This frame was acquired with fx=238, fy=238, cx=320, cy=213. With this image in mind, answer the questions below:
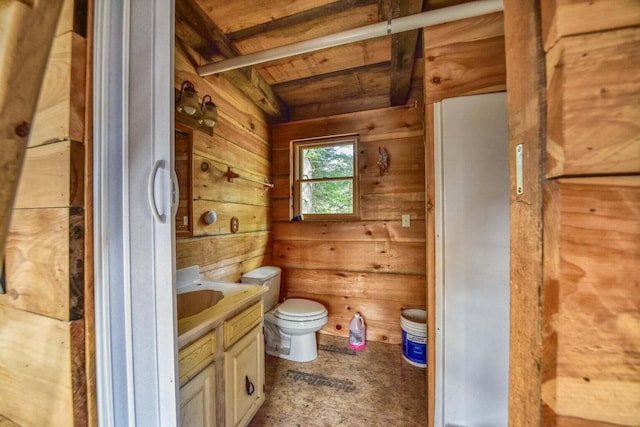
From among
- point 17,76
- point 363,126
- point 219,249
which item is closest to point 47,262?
point 17,76

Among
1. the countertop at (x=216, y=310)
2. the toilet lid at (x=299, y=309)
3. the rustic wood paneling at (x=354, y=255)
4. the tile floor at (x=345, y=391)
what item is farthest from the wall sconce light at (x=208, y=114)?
the tile floor at (x=345, y=391)

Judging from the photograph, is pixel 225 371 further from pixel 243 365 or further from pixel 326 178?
pixel 326 178

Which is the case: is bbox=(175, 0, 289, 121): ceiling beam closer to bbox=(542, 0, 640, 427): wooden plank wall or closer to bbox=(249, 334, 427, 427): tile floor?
bbox=(542, 0, 640, 427): wooden plank wall

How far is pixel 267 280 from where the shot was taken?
2084 millimetres

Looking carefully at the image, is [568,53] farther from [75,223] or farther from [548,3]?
[75,223]

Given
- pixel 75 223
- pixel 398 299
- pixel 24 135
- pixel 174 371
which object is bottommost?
pixel 398 299

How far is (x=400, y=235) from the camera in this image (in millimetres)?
2234

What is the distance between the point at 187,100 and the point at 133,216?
1.05 meters

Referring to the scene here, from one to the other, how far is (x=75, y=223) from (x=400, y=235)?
2145 mm

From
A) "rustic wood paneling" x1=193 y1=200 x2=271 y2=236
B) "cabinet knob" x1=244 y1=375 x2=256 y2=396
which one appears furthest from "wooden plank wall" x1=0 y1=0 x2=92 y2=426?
"rustic wood paneling" x1=193 y1=200 x2=271 y2=236

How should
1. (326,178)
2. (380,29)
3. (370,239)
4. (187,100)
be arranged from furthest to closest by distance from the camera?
(326,178)
(370,239)
(187,100)
(380,29)

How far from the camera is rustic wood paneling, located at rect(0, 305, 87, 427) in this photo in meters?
0.58

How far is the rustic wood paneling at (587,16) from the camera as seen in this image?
11.3 inches

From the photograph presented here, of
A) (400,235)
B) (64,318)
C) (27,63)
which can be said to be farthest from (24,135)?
(400,235)
